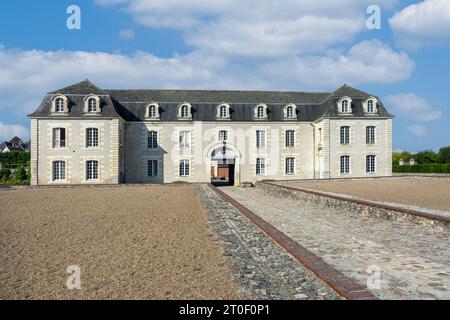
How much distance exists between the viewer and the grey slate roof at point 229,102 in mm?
32250

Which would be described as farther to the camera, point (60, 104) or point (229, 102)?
point (229, 102)

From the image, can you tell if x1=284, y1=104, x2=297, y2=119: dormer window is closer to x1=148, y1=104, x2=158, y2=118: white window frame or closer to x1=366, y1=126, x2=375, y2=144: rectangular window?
x1=366, y1=126, x2=375, y2=144: rectangular window

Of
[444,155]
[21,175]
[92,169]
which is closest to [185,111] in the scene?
[92,169]

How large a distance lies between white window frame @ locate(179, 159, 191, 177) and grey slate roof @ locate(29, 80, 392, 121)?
3732 millimetres

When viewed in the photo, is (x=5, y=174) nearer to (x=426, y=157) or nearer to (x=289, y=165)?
(x=289, y=165)

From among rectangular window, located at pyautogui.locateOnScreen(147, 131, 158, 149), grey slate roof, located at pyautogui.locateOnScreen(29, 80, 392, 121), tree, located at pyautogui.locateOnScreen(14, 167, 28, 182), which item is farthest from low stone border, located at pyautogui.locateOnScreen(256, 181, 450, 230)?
tree, located at pyautogui.locateOnScreen(14, 167, 28, 182)

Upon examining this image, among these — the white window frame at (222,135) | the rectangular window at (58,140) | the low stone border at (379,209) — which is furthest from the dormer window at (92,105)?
the low stone border at (379,209)

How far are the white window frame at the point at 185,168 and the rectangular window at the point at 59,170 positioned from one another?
9.20m

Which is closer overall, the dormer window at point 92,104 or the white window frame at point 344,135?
the dormer window at point 92,104

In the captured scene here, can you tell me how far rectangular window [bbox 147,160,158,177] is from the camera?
32156 millimetres

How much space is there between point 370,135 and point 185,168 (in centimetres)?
1609

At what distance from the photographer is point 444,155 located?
50000mm

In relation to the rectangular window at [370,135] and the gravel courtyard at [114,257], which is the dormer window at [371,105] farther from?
the gravel courtyard at [114,257]
